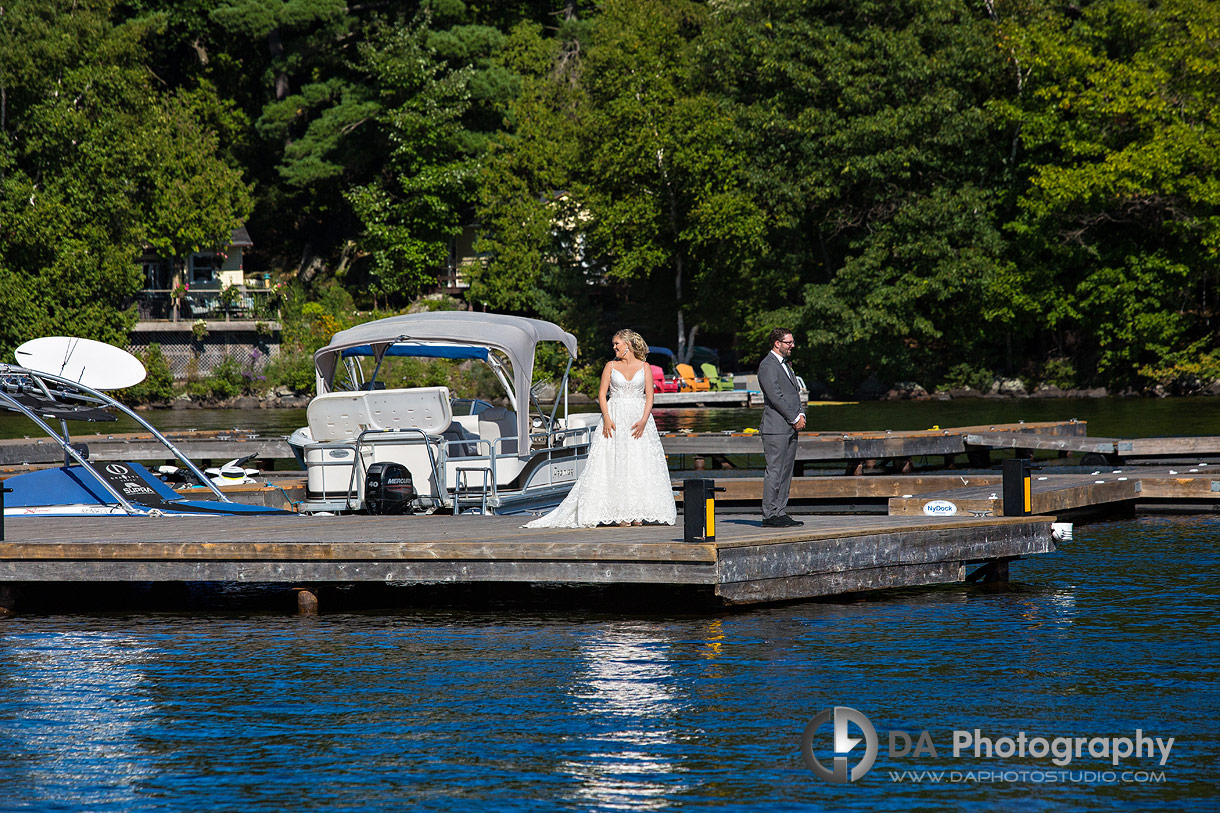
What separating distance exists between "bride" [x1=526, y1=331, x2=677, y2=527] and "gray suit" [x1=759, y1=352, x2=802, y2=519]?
1.03 m

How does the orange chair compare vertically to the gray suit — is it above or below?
above

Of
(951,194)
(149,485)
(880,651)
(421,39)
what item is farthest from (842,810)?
(421,39)

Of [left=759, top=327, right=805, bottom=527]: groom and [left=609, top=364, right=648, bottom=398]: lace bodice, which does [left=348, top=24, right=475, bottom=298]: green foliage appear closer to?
[left=609, top=364, right=648, bottom=398]: lace bodice

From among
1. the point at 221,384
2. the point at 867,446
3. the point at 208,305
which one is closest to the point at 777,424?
the point at 867,446

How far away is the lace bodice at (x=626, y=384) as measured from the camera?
43.3 feet

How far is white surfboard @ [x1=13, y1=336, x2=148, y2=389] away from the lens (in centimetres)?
1755

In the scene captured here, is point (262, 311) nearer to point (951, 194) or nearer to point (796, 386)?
point (951, 194)

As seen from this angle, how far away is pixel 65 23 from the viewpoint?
53.1 meters

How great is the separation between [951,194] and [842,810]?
153 feet

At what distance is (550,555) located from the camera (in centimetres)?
1212

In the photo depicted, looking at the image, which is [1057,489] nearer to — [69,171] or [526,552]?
[526,552]

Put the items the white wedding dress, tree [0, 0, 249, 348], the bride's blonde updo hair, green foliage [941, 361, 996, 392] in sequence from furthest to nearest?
green foliage [941, 361, 996, 392] → tree [0, 0, 249, 348] → the white wedding dress → the bride's blonde updo hair

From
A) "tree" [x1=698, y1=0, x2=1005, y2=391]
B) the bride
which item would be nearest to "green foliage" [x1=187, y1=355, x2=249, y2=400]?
"tree" [x1=698, y1=0, x2=1005, y2=391]

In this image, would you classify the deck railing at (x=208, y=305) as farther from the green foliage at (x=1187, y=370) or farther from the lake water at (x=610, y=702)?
the lake water at (x=610, y=702)
